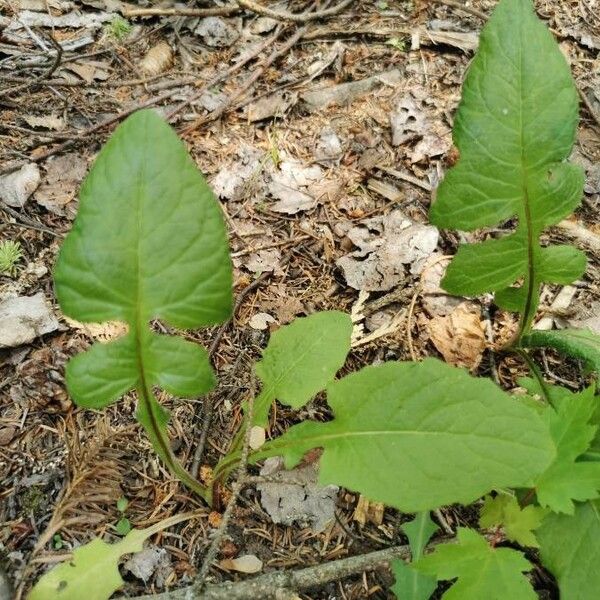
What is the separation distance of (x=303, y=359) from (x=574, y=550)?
0.97 m

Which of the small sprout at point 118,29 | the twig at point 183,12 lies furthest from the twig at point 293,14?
the small sprout at point 118,29

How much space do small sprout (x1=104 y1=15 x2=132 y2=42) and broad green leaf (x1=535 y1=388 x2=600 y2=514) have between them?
2.83 metres

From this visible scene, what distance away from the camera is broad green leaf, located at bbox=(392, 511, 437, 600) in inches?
70.8

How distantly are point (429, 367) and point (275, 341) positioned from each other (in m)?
0.58

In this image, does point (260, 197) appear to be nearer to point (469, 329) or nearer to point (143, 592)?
point (469, 329)

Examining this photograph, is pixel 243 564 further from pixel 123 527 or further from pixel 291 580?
pixel 123 527

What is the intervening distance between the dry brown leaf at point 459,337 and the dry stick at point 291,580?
745 millimetres

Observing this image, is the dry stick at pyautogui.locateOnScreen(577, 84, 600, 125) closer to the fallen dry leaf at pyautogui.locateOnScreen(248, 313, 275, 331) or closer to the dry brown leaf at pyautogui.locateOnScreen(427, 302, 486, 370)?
the dry brown leaf at pyautogui.locateOnScreen(427, 302, 486, 370)

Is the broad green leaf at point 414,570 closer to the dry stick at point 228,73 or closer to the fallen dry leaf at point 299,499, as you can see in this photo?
the fallen dry leaf at point 299,499

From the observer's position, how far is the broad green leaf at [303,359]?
6.17 feet

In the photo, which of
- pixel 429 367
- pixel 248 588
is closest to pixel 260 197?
pixel 429 367

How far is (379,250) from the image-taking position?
257cm

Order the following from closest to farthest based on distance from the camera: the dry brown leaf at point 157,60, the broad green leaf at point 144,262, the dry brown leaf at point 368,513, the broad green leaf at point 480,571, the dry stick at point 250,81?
the broad green leaf at point 144,262 → the broad green leaf at point 480,571 → the dry brown leaf at point 368,513 → the dry stick at point 250,81 → the dry brown leaf at point 157,60

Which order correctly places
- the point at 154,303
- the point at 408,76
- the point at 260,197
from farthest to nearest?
1. the point at 408,76
2. the point at 260,197
3. the point at 154,303
